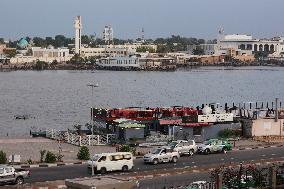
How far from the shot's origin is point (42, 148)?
28.3 metres

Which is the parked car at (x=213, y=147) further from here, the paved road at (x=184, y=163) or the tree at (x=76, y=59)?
the tree at (x=76, y=59)

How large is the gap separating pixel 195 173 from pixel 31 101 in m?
51.9

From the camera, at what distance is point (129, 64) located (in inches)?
6078

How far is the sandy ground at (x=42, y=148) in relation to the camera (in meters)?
25.5

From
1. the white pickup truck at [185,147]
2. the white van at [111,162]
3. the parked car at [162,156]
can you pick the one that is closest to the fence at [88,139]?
the white pickup truck at [185,147]

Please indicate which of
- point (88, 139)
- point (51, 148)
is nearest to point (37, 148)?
point (51, 148)

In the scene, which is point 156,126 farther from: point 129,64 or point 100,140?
point 129,64

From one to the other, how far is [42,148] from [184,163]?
7.77 m

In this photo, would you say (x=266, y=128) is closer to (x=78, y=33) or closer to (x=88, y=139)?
(x=88, y=139)

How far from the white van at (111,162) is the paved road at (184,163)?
0.32 meters

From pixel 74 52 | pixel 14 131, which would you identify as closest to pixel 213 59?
pixel 74 52

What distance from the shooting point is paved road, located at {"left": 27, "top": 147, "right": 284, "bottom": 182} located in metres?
20.3

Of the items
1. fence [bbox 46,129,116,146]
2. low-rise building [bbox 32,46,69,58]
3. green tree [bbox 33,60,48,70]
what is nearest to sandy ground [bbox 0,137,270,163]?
fence [bbox 46,129,116,146]

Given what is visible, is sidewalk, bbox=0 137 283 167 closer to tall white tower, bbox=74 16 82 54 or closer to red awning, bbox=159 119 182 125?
red awning, bbox=159 119 182 125
